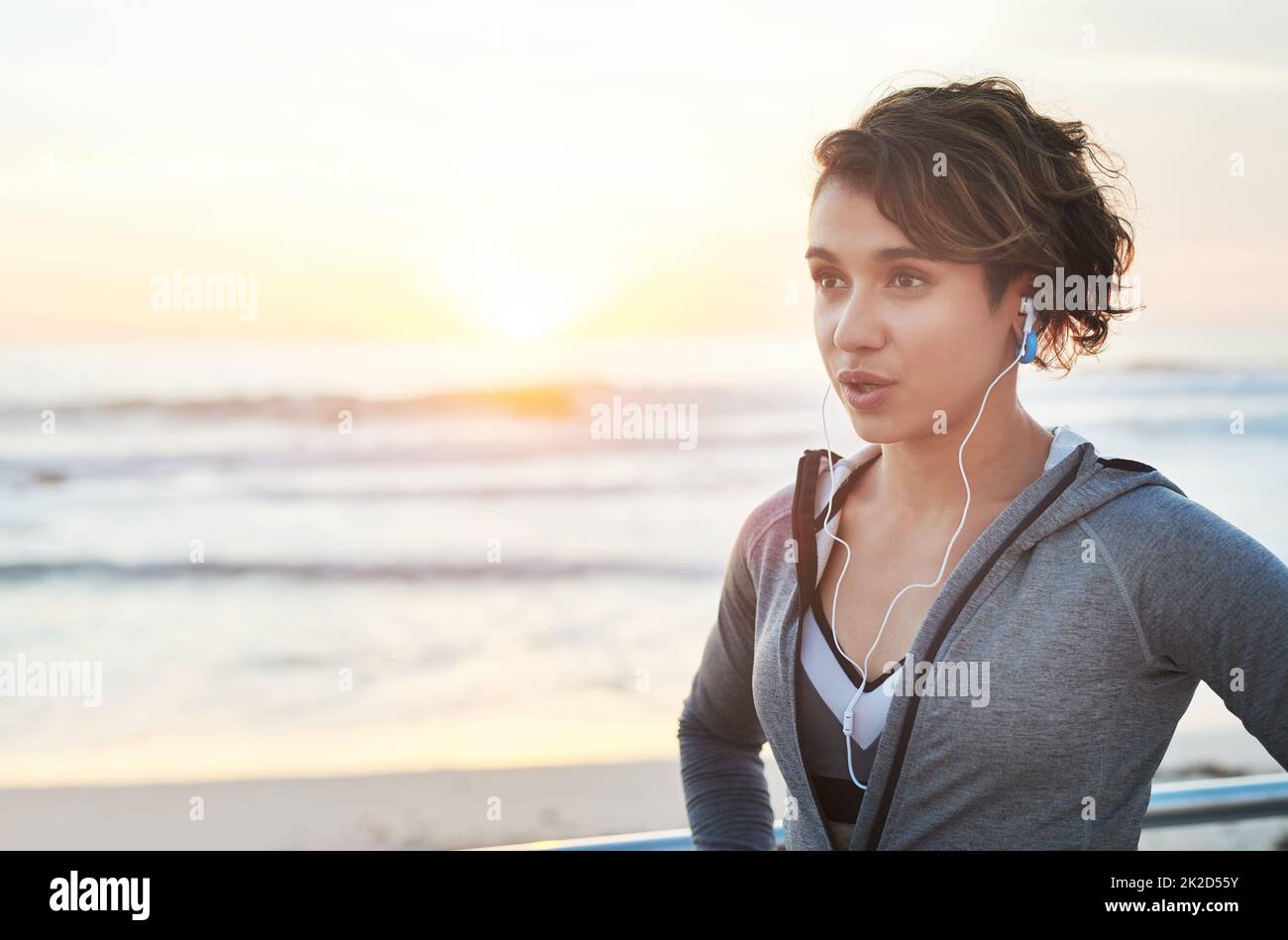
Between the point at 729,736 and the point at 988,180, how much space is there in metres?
0.73

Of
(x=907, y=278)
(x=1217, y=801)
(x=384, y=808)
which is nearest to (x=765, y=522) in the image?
(x=907, y=278)

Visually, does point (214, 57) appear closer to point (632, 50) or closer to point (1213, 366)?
point (632, 50)

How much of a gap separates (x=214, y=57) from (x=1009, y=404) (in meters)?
8.04

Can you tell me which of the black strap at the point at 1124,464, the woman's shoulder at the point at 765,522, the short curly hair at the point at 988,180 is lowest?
the woman's shoulder at the point at 765,522

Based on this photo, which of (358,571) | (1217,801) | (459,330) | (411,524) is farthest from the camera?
(459,330)

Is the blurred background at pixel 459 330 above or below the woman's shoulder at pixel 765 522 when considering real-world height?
above

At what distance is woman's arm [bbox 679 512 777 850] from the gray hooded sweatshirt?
0.18 meters

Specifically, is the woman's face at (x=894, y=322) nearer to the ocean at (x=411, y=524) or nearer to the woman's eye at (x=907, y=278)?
the woman's eye at (x=907, y=278)

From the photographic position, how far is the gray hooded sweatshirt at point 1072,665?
106cm

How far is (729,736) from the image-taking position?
1.49m

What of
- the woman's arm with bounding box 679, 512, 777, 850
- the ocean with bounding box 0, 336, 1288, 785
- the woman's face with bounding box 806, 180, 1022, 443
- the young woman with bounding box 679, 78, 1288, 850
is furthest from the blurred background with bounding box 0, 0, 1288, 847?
the woman's face with bounding box 806, 180, 1022, 443

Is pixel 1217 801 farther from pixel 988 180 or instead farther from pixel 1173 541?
pixel 988 180

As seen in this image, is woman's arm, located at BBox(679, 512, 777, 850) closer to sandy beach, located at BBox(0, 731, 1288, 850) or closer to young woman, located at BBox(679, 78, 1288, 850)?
young woman, located at BBox(679, 78, 1288, 850)

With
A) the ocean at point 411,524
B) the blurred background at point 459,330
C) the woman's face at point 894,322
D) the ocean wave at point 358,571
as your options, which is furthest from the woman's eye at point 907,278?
the ocean wave at point 358,571
